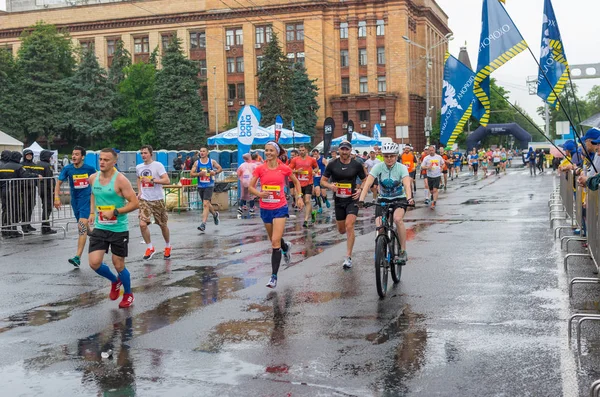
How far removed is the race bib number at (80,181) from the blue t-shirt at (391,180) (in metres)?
5.43

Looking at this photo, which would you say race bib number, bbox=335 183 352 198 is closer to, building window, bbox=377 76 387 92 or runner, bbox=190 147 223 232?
runner, bbox=190 147 223 232

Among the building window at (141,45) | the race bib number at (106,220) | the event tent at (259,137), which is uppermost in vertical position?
the building window at (141,45)

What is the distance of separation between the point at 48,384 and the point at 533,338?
4.14m

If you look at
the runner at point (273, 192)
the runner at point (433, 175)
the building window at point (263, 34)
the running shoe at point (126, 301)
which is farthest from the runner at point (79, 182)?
the building window at point (263, 34)

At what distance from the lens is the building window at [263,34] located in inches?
3290

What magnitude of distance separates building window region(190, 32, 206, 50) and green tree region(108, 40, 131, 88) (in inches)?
276

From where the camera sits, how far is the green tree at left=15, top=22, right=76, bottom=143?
74750mm

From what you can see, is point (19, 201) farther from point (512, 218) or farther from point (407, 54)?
point (407, 54)

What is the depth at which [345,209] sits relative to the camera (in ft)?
41.0

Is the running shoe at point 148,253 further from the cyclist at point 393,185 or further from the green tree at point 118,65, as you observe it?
the green tree at point 118,65

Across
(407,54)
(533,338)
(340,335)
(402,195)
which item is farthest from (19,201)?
(407,54)

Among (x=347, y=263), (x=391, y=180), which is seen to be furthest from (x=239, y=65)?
(x=391, y=180)

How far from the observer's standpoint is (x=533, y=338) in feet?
24.2

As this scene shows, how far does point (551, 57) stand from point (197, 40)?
75.5 metres
